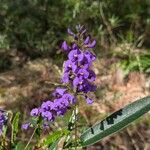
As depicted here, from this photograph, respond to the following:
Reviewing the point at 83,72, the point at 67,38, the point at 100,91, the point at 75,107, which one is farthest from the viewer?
the point at 67,38

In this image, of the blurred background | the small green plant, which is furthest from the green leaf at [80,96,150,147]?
the blurred background

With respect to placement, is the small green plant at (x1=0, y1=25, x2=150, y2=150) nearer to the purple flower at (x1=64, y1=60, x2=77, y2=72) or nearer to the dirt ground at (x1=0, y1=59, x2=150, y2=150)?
the purple flower at (x1=64, y1=60, x2=77, y2=72)

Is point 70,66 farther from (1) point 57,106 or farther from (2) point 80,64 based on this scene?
(1) point 57,106

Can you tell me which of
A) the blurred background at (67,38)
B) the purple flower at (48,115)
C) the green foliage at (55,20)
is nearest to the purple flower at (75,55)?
the purple flower at (48,115)

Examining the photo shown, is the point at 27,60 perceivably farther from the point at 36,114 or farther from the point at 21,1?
the point at 36,114

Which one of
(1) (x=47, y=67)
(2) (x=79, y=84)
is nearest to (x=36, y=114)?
(2) (x=79, y=84)

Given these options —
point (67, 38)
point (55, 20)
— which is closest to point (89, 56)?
point (67, 38)

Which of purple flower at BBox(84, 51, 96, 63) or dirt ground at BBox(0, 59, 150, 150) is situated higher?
purple flower at BBox(84, 51, 96, 63)
